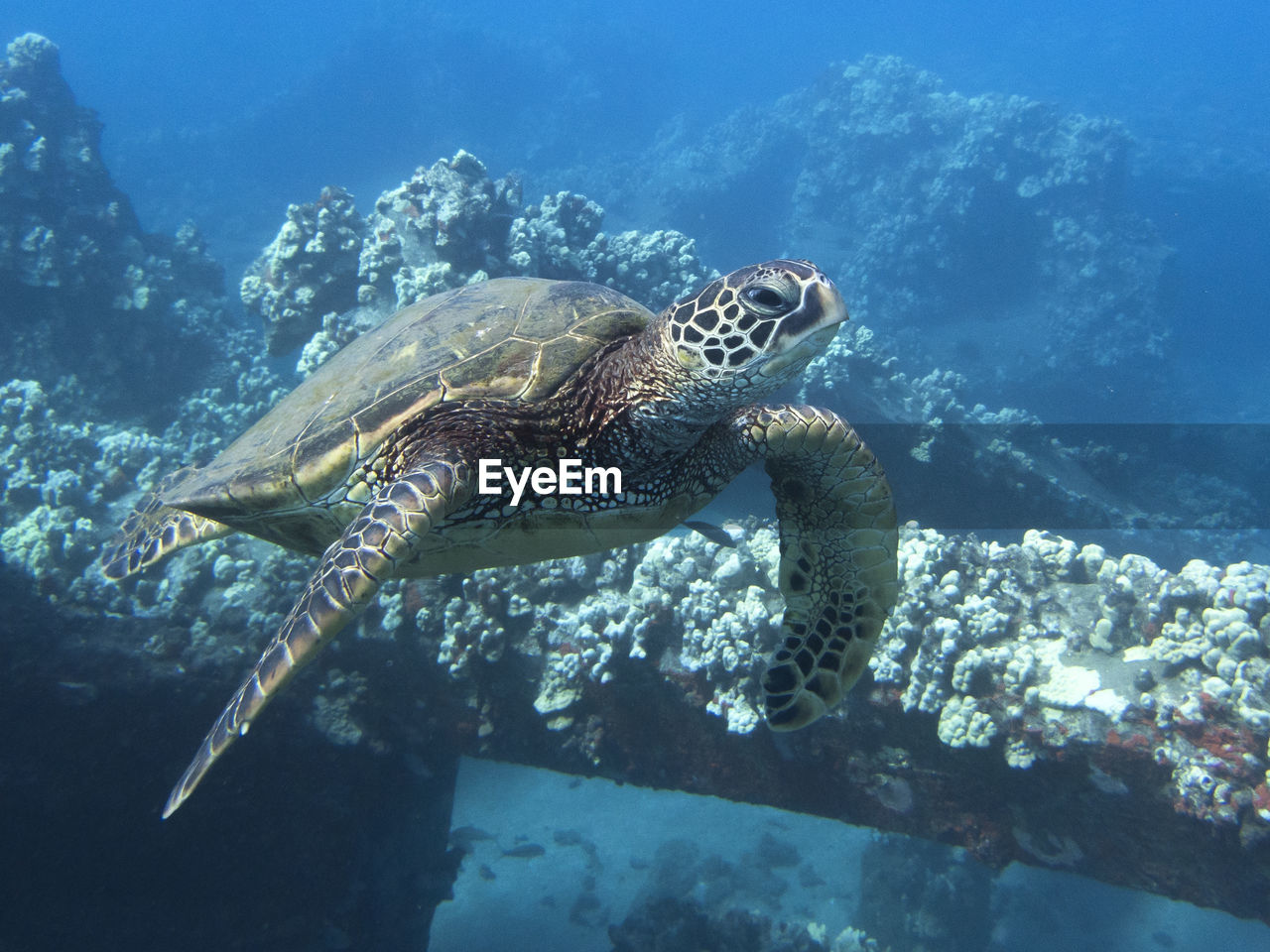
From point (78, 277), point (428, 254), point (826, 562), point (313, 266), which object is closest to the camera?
point (826, 562)

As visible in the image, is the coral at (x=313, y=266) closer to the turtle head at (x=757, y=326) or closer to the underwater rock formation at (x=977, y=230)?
the turtle head at (x=757, y=326)

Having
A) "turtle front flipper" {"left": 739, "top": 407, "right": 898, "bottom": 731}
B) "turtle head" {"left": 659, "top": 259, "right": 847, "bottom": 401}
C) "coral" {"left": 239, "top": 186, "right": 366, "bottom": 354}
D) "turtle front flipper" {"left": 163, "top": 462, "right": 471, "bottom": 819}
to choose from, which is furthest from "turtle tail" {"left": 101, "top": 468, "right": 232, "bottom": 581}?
"coral" {"left": 239, "top": 186, "right": 366, "bottom": 354}

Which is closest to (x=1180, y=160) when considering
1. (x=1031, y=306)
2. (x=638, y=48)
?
(x=1031, y=306)

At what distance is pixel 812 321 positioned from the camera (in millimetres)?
1792

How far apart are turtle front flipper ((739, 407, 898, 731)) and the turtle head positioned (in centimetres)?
62

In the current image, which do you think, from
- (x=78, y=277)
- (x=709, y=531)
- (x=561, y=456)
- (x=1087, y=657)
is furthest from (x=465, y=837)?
(x=78, y=277)

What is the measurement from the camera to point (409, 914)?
442cm

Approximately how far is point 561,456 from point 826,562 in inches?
57.4

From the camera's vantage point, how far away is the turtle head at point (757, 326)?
181 centimetres

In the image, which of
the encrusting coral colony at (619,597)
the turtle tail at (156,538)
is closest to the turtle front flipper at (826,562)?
the encrusting coral colony at (619,597)

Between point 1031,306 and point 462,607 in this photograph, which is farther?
point 1031,306

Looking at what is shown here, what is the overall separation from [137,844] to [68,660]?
1.17m

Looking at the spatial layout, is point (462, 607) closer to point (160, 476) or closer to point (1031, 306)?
point (160, 476)

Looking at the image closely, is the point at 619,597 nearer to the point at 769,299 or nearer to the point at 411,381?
the point at 411,381
